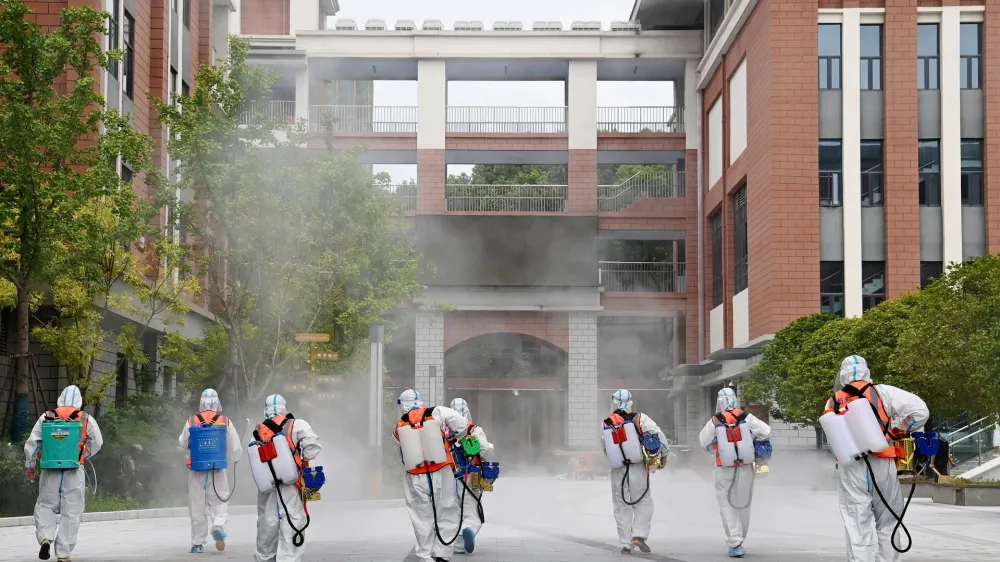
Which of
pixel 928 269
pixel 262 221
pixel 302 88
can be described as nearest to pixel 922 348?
pixel 262 221

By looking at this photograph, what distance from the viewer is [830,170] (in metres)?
39.4

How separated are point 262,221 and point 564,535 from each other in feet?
34.8

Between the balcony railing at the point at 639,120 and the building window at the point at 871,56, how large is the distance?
12.3 meters

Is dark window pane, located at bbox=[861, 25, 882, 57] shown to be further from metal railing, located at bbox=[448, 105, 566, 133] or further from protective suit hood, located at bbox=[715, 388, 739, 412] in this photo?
protective suit hood, located at bbox=[715, 388, 739, 412]

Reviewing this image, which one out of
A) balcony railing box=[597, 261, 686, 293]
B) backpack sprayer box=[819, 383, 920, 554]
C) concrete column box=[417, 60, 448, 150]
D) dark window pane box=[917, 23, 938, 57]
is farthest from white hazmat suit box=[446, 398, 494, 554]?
concrete column box=[417, 60, 448, 150]

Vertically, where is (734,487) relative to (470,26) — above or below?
below

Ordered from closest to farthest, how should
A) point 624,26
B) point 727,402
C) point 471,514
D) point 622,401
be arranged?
point 471,514 < point 727,402 < point 622,401 < point 624,26

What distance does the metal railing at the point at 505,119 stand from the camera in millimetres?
50531

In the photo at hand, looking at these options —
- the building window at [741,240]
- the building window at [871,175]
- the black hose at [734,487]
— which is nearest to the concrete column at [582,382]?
the building window at [741,240]

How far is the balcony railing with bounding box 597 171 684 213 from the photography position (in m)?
50.6

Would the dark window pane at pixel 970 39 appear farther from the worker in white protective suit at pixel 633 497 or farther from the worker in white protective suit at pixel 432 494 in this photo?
the worker in white protective suit at pixel 432 494

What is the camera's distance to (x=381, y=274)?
101 feet

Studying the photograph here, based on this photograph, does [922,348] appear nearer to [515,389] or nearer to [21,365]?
[21,365]

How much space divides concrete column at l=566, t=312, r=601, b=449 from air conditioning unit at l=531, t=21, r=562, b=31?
438 inches
